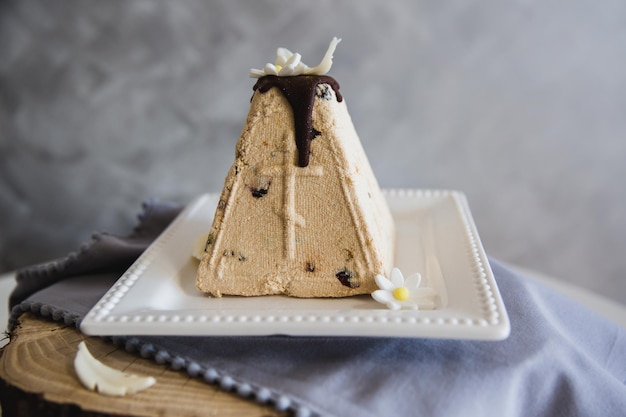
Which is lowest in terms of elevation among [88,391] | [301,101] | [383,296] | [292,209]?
[88,391]

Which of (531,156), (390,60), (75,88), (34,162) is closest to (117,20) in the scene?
(75,88)

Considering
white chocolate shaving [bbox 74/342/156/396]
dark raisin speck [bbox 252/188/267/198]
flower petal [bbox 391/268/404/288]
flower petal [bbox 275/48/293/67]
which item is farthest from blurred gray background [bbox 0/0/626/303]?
white chocolate shaving [bbox 74/342/156/396]

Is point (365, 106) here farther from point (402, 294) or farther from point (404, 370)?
Result: point (404, 370)

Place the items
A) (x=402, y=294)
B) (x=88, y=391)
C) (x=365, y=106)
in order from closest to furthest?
(x=88, y=391)
(x=402, y=294)
(x=365, y=106)

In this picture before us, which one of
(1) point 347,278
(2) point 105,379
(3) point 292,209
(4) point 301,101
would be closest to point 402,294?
(1) point 347,278

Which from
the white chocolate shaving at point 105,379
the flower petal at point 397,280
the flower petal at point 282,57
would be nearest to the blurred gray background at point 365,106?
the flower petal at point 282,57
